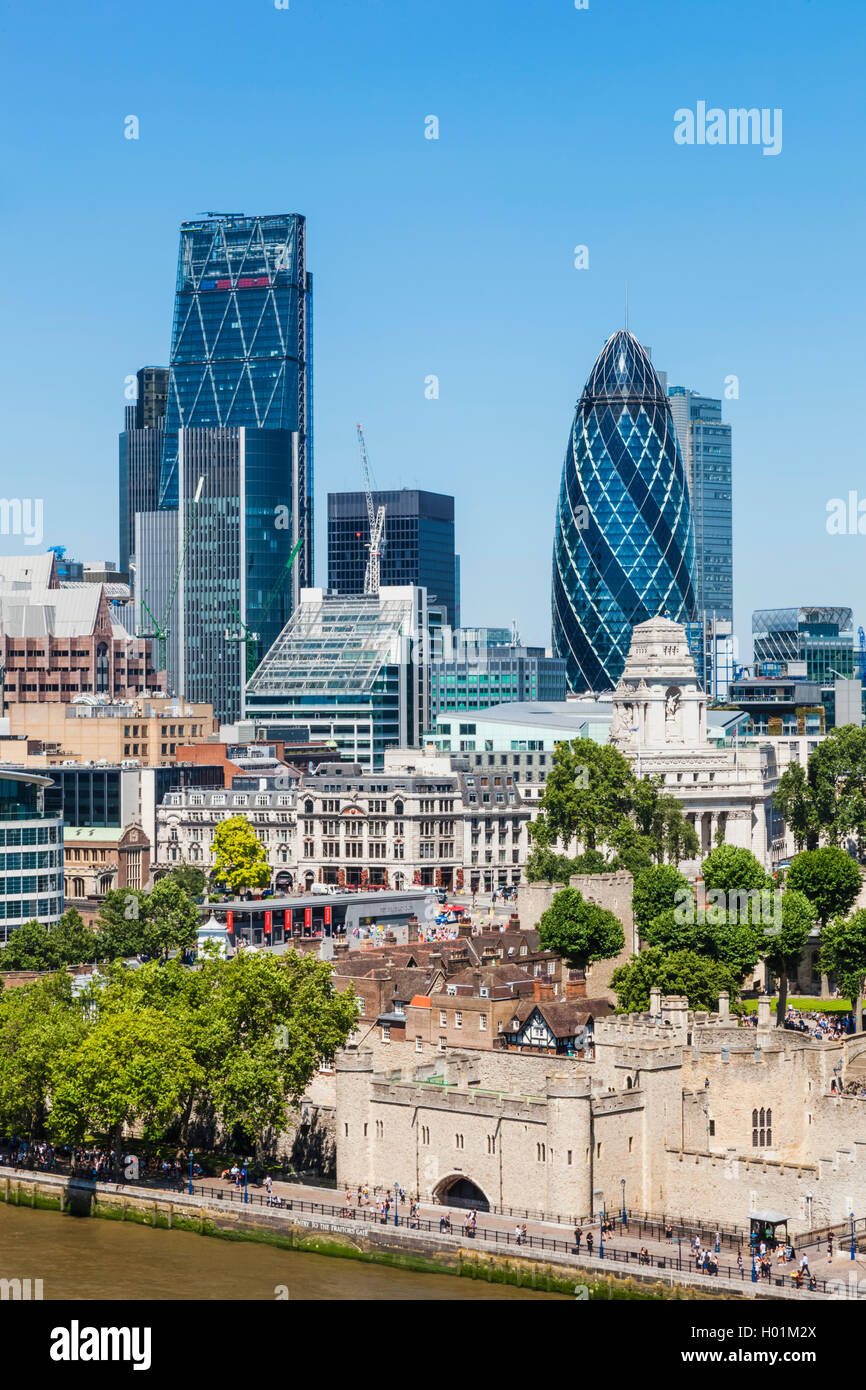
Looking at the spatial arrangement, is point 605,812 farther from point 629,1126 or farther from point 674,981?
point 629,1126

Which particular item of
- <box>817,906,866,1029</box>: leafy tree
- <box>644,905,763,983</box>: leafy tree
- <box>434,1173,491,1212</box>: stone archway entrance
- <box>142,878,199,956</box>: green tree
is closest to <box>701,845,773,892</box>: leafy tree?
<box>817,906,866,1029</box>: leafy tree

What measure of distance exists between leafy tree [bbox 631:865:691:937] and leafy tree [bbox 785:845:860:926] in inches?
262

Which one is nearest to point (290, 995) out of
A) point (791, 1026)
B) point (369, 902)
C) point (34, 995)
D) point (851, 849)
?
point (34, 995)

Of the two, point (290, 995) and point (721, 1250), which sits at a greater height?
point (290, 995)

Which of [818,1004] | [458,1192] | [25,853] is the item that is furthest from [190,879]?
[458,1192]

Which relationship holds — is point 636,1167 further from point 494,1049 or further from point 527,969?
point 527,969

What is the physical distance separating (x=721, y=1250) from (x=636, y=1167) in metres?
5.03

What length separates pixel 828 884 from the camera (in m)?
125

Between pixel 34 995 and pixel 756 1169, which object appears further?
pixel 34 995

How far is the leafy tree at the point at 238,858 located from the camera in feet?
536

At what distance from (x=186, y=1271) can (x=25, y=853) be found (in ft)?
189

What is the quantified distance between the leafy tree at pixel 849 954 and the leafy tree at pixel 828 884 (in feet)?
43.1

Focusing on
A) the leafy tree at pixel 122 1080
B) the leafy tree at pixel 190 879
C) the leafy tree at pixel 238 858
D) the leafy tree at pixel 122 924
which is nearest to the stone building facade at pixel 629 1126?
the leafy tree at pixel 122 1080

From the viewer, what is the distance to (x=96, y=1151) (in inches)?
3420
